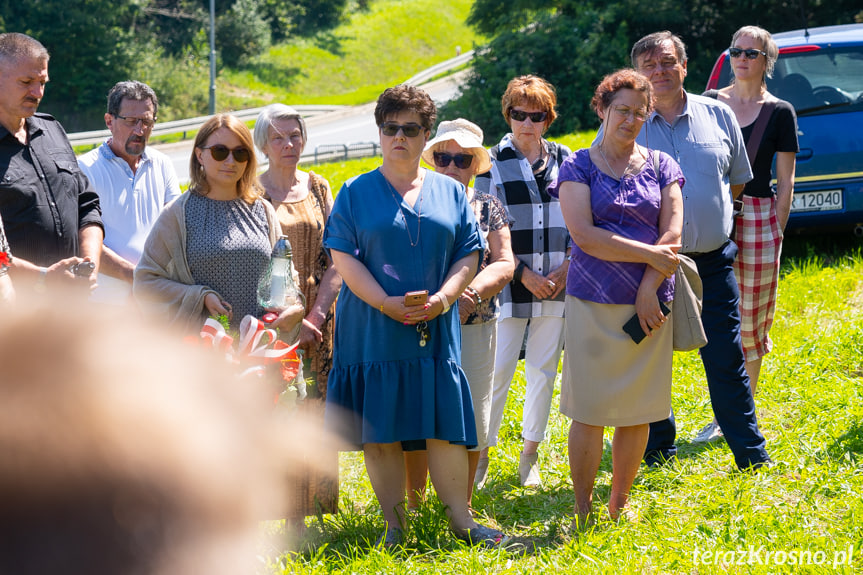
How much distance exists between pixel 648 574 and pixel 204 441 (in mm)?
3106

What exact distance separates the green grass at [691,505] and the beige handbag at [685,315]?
2.49 feet

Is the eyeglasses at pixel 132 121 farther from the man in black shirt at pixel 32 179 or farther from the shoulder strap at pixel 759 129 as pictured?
the shoulder strap at pixel 759 129

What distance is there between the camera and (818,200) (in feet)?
25.2

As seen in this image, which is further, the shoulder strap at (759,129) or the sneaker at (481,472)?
the shoulder strap at (759,129)

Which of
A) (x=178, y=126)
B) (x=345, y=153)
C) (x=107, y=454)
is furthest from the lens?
(x=178, y=126)

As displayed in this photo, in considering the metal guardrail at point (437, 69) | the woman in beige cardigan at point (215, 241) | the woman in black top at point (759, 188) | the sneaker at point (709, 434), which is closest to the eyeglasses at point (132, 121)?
the woman in beige cardigan at point (215, 241)

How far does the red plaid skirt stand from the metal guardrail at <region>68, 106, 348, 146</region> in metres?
19.2

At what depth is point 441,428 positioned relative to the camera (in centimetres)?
403

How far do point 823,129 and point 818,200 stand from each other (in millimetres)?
606

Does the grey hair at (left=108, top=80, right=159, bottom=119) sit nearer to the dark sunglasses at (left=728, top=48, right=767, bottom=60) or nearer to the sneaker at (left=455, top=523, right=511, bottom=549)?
the sneaker at (left=455, top=523, right=511, bottom=549)

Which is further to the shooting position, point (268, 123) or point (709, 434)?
point (709, 434)

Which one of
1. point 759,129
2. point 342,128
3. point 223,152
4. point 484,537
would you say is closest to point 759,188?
point 759,129

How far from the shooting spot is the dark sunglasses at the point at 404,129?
4.15m

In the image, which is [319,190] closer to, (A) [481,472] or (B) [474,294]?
(B) [474,294]
